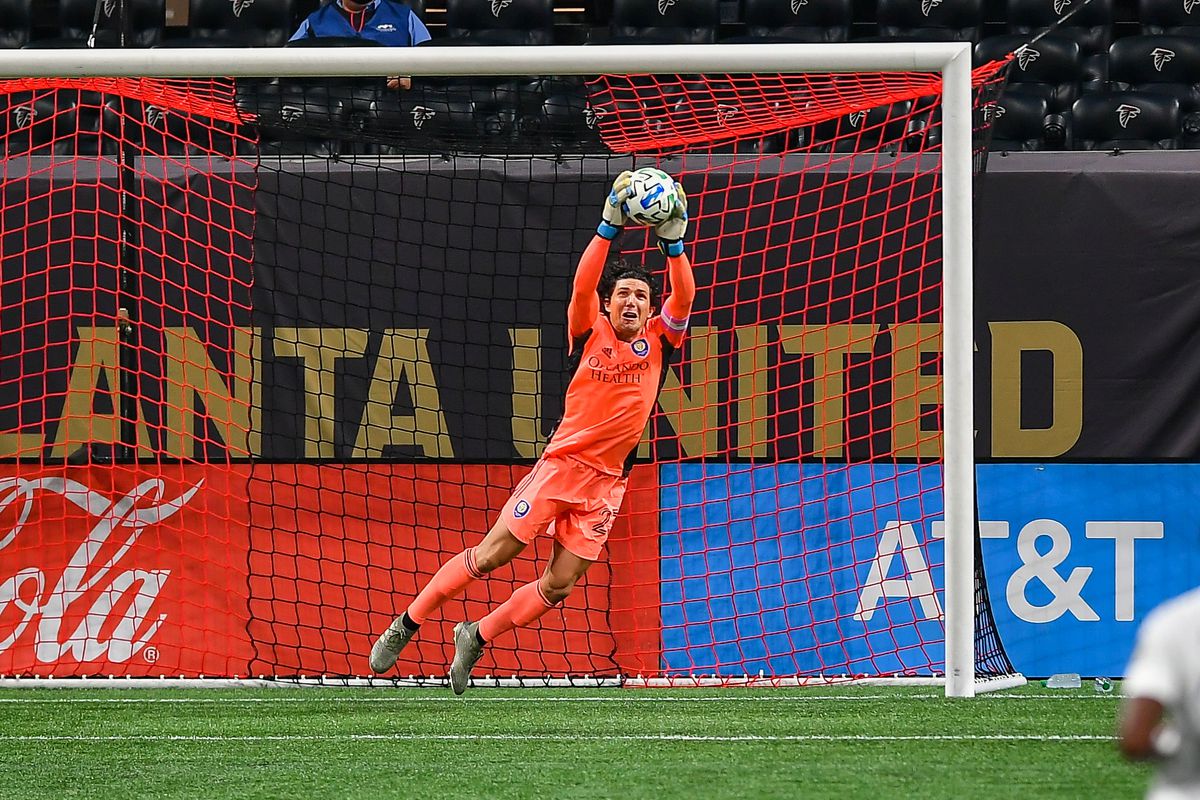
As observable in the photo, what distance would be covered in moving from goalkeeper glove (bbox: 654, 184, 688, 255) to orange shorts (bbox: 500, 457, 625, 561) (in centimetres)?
94

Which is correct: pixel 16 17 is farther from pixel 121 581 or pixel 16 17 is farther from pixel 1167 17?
pixel 1167 17

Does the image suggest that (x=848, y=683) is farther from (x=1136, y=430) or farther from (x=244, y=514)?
(x=244, y=514)

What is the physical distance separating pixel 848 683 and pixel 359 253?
3105 millimetres

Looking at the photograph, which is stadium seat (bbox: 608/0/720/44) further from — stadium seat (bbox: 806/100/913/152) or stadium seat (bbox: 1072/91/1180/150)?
stadium seat (bbox: 1072/91/1180/150)

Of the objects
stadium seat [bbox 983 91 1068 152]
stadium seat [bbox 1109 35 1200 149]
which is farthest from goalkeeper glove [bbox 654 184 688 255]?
stadium seat [bbox 1109 35 1200 149]

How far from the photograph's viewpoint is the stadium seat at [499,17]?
975 centimetres

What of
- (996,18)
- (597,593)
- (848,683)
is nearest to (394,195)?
(597,593)

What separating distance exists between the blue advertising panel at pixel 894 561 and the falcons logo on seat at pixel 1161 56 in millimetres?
3248

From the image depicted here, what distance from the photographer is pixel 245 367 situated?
24.9 feet

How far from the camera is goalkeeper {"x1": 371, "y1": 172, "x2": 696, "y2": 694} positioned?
20.2 feet

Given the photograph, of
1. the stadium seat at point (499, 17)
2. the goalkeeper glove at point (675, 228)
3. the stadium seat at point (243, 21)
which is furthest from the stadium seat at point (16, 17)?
the goalkeeper glove at point (675, 228)

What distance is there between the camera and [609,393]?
6273 millimetres

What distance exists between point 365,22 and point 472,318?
171cm

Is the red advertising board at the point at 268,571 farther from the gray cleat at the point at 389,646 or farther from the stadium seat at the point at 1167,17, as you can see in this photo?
the stadium seat at the point at 1167,17
